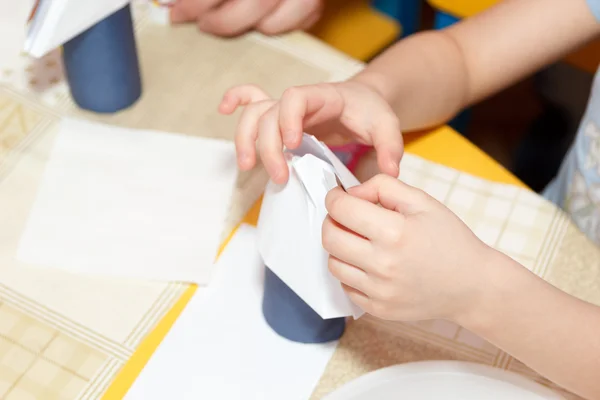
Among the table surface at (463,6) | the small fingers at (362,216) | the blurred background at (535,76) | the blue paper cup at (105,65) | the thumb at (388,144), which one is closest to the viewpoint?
the small fingers at (362,216)

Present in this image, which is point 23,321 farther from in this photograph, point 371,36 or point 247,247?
point 371,36

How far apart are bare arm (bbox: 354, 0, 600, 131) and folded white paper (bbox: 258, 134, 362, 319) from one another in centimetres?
23

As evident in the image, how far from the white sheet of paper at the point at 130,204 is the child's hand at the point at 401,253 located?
18 cm

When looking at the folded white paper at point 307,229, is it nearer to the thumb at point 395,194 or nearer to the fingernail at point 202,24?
the thumb at point 395,194

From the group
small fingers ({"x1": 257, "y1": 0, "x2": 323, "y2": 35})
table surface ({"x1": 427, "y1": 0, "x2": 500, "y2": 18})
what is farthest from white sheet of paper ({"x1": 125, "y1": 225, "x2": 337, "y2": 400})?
table surface ({"x1": 427, "y1": 0, "x2": 500, "y2": 18})

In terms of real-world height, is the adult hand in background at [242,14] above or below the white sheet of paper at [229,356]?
above

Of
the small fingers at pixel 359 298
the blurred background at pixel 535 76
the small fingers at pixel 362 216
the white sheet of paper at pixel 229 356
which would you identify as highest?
the small fingers at pixel 362 216

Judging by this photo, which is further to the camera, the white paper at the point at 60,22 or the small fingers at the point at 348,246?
the white paper at the point at 60,22

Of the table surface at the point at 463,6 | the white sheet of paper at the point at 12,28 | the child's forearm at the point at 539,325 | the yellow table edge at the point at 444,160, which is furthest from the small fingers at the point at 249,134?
the table surface at the point at 463,6

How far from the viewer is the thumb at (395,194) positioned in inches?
19.4

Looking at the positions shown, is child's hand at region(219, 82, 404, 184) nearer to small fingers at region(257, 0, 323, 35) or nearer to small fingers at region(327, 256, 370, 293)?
small fingers at region(327, 256, 370, 293)

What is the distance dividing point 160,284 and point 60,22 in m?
0.26

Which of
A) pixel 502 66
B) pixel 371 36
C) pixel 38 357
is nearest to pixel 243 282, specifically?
pixel 38 357

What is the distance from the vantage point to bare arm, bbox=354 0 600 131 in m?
0.73
